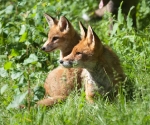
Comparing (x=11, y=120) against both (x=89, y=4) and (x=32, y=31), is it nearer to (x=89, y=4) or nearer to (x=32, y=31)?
(x=32, y=31)

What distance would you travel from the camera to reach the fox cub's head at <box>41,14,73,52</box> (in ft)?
30.3

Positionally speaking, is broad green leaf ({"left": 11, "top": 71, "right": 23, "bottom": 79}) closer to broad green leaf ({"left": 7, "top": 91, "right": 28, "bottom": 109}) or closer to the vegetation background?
the vegetation background

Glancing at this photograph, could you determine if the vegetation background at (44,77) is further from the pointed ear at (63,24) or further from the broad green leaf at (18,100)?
the pointed ear at (63,24)

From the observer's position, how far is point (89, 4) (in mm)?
14180

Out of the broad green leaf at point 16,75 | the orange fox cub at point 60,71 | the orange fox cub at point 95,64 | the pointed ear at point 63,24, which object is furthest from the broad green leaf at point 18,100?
the pointed ear at point 63,24

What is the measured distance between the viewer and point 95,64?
757 cm

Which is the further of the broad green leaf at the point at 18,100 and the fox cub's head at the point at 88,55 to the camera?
the fox cub's head at the point at 88,55

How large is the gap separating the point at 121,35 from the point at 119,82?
2.41m

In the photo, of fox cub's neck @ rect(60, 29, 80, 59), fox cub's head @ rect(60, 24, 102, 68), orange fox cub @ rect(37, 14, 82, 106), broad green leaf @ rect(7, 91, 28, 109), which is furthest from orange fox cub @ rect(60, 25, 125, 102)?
fox cub's neck @ rect(60, 29, 80, 59)

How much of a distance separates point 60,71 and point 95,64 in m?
0.91

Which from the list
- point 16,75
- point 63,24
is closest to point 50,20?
point 63,24

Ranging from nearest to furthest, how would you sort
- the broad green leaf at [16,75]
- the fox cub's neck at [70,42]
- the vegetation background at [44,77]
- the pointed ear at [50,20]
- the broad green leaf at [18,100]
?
1. the vegetation background at [44,77]
2. the broad green leaf at [18,100]
3. the broad green leaf at [16,75]
4. the fox cub's neck at [70,42]
5. the pointed ear at [50,20]

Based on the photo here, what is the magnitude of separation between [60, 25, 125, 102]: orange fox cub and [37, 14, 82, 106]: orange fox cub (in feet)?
0.61

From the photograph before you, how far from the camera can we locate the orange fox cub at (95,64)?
24.6ft
